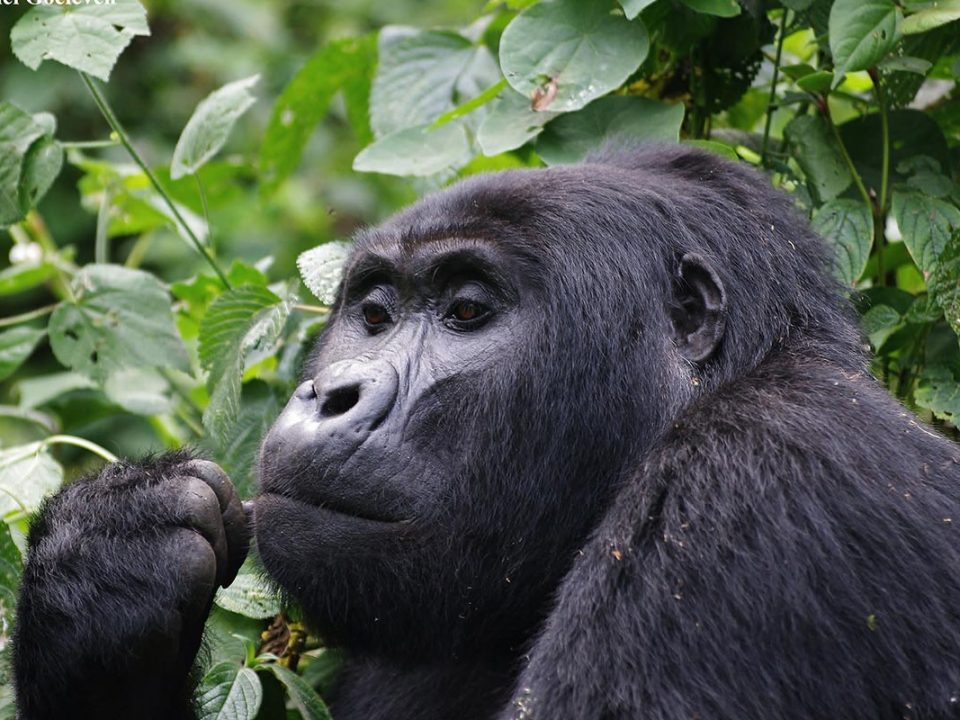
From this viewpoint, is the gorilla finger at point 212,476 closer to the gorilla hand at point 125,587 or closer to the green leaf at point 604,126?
the gorilla hand at point 125,587

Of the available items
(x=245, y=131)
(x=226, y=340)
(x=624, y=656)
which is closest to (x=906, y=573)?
(x=624, y=656)

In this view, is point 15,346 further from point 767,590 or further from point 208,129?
point 767,590

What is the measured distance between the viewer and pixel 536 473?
306cm

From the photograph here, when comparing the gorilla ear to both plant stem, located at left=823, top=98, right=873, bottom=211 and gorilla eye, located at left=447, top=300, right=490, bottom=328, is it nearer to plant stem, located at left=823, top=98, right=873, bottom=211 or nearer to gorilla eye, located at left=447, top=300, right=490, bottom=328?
gorilla eye, located at left=447, top=300, right=490, bottom=328

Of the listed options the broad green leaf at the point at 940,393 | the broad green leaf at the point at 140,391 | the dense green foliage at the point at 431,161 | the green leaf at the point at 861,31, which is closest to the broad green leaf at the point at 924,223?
the dense green foliage at the point at 431,161

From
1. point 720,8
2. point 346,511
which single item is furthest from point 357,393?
point 720,8

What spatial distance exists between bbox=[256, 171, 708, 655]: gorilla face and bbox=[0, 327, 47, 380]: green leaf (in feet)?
5.81

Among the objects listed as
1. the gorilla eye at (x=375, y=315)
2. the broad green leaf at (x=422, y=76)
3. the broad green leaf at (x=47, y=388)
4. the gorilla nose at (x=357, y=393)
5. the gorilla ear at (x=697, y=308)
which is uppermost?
the gorilla ear at (x=697, y=308)

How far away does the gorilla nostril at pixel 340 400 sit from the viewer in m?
3.01

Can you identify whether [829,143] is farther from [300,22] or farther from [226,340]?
[300,22]

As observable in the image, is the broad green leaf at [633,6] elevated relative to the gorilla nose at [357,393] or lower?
elevated

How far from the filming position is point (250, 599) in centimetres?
353

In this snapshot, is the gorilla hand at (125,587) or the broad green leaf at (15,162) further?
the broad green leaf at (15,162)

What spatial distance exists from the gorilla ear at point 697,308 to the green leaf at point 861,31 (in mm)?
786
